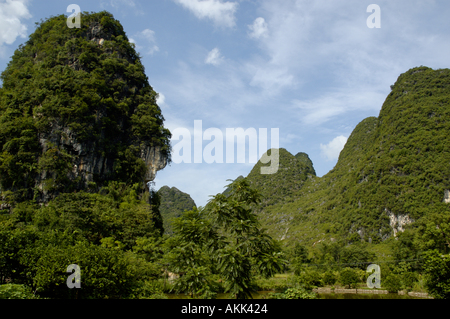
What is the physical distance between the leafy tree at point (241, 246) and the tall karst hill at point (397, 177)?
5550 cm

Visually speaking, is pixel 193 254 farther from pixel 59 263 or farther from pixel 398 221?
pixel 398 221

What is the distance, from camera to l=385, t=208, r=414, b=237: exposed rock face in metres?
54.4

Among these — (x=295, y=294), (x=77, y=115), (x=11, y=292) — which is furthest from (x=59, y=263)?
(x=77, y=115)

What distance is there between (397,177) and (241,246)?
220ft

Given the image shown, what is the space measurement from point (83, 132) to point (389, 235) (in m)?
56.5

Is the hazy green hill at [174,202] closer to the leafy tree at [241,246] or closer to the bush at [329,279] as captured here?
the bush at [329,279]

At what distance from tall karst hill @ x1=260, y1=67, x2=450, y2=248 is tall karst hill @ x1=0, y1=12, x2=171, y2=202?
47.5 meters

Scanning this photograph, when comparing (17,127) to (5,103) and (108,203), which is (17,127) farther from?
(108,203)

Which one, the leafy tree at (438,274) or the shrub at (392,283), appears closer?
the leafy tree at (438,274)

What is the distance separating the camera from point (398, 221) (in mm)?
56406

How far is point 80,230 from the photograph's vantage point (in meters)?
21.7

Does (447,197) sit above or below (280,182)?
below

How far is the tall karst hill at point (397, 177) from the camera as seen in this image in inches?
2226

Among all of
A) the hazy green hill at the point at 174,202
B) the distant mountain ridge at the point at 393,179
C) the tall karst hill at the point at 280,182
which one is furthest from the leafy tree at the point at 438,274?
the tall karst hill at the point at 280,182
